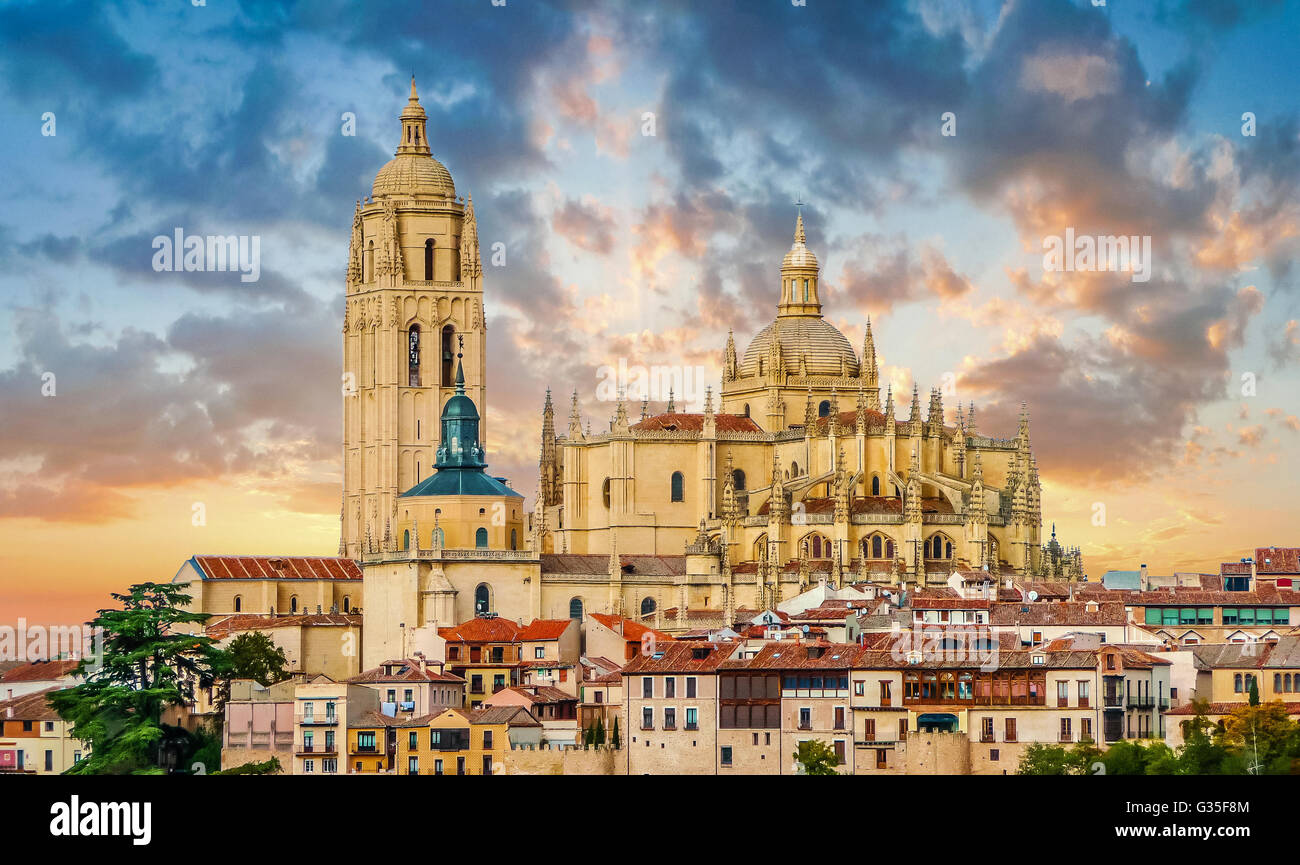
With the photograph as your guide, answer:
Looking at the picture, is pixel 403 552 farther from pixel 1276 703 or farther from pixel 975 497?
pixel 1276 703

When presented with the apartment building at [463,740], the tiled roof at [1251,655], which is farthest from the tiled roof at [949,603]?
the apartment building at [463,740]

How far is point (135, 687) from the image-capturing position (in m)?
91.1

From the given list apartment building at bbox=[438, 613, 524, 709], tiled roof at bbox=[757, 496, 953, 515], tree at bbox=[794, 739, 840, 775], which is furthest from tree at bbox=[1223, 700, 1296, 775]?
tiled roof at bbox=[757, 496, 953, 515]

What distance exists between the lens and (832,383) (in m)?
124

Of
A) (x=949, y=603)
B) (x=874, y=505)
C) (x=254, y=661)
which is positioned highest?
(x=874, y=505)

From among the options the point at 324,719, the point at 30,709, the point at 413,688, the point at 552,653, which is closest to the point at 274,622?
the point at 552,653

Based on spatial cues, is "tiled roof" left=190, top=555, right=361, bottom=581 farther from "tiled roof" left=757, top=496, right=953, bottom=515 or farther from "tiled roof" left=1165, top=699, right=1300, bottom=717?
"tiled roof" left=1165, top=699, right=1300, bottom=717

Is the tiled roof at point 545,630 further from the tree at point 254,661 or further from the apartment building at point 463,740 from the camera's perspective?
the apartment building at point 463,740

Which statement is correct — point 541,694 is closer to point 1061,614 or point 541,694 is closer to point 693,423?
point 1061,614

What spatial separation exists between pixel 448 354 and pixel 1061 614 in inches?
1465

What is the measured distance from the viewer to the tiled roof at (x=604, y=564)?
365 feet

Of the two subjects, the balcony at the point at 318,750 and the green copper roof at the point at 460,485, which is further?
the green copper roof at the point at 460,485

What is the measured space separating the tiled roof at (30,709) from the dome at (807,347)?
3546cm
